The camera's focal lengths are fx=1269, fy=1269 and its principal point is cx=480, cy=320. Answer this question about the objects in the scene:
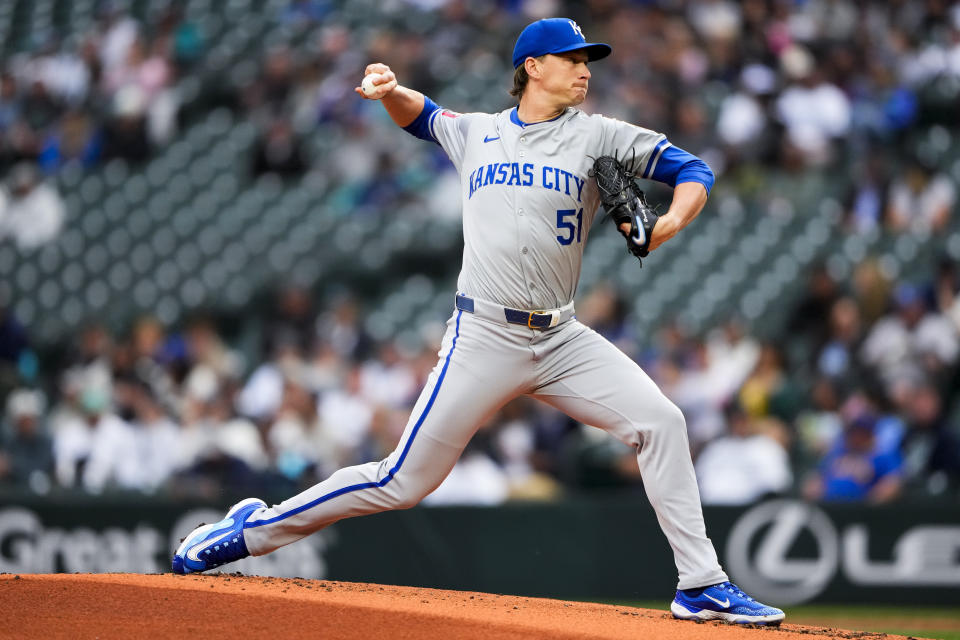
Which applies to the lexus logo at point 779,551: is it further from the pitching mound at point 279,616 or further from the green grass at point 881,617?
the pitching mound at point 279,616

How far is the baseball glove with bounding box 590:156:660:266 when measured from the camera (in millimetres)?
3993

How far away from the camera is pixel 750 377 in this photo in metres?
9.23

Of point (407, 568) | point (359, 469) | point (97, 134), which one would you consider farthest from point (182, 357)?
point (359, 469)

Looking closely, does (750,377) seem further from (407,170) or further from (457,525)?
(407,170)

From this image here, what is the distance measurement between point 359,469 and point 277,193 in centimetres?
815

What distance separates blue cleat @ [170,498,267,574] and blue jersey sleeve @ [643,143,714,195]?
72.1 inches

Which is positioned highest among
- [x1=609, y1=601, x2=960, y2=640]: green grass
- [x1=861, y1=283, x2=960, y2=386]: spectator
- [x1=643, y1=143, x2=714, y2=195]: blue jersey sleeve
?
[x1=643, y1=143, x2=714, y2=195]: blue jersey sleeve

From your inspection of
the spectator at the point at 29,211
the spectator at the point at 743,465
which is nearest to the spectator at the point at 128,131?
the spectator at the point at 29,211

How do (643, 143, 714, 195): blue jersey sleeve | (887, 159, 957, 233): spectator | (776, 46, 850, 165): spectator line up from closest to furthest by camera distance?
(643, 143, 714, 195): blue jersey sleeve, (887, 159, 957, 233): spectator, (776, 46, 850, 165): spectator

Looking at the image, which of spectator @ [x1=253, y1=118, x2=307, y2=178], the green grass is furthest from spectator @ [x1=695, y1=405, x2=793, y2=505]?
spectator @ [x1=253, y1=118, x2=307, y2=178]

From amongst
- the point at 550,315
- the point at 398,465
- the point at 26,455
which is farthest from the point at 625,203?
the point at 26,455

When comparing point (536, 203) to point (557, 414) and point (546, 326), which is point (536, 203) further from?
point (557, 414)

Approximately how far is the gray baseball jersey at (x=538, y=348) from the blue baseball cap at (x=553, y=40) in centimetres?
24

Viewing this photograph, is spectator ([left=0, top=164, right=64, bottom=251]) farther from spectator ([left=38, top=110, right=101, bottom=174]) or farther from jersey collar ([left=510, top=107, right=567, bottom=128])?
jersey collar ([left=510, top=107, right=567, bottom=128])
